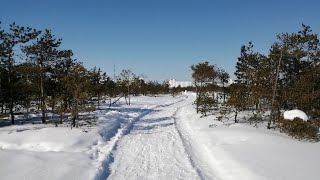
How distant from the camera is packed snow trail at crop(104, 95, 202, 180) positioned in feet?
40.5

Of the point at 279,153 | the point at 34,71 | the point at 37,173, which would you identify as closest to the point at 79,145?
the point at 37,173

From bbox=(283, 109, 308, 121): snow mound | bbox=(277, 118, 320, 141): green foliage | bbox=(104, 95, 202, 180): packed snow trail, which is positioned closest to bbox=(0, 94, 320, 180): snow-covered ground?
bbox=(104, 95, 202, 180): packed snow trail

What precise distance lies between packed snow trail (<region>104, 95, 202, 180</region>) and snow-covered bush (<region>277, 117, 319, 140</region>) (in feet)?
22.7

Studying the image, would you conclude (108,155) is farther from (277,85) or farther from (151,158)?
(277,85)

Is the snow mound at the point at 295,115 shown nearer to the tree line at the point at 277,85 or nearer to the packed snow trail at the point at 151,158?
the tree line at the point at 277,85

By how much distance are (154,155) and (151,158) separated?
65cm

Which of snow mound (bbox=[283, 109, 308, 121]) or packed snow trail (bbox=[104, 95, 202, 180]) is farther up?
snow mound (bbox=[283, 109, 308, 121])

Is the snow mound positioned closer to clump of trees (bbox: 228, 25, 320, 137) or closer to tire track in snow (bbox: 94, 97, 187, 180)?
clump of trees (bbox: 228, 25, 320, 137)

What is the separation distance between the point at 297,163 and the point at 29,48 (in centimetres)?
2186

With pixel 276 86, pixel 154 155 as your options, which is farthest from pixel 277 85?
pixel 154 155

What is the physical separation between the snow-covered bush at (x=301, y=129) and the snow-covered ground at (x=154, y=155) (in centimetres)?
71

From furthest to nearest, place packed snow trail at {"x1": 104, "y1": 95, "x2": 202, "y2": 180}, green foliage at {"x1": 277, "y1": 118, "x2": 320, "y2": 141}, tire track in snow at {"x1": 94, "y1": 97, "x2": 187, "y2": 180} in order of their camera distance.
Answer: green foliage at {"x1": 277, "y1": 118, "x2": 320, "y2": 141}
packed snow trail at {"x1": 104, "y1": 95, "x2": 202, "y2": 180}
tire track in snow at {"x1": 94, "y1": 97, "x2": 187, "y2": 180}

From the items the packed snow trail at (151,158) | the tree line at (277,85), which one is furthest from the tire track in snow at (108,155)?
the tree line at (277,85)

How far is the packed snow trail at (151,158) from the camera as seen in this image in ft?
40.5
